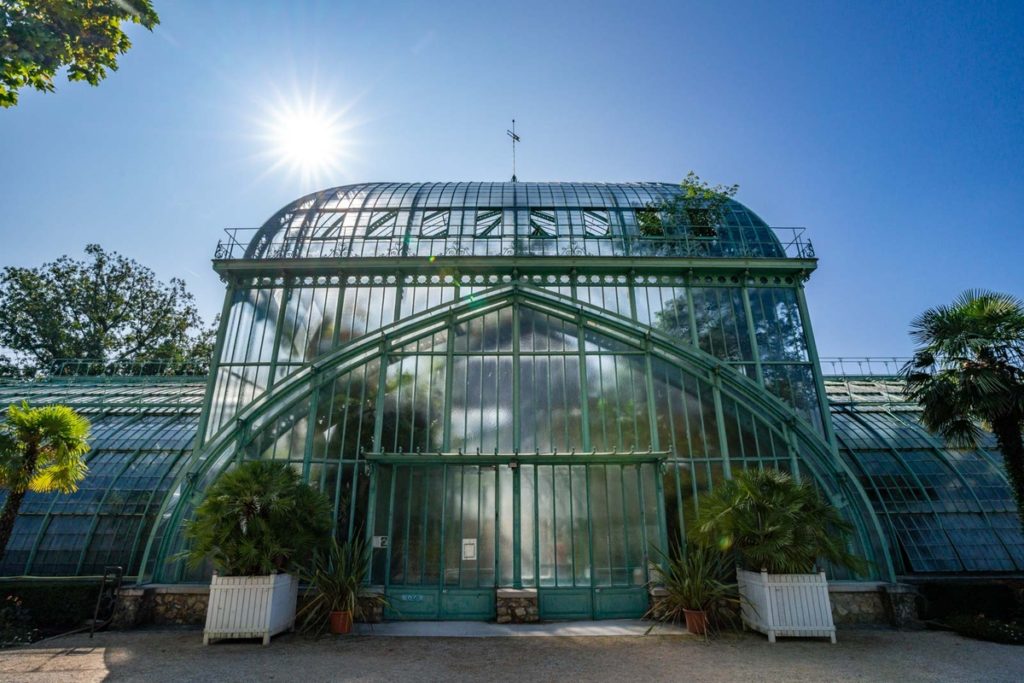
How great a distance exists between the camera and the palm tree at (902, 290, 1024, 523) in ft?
40.0

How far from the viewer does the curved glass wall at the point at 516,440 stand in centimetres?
1290

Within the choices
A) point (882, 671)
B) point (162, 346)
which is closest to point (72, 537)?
point (882, 671)

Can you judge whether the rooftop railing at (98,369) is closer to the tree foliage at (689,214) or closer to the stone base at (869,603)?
the tree foliage at (689,214)

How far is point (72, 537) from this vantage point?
13.8 metres

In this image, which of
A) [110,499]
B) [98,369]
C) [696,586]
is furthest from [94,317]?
[696,586]

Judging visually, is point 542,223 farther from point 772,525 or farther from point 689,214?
point 772,525

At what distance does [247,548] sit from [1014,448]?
18542 millimetres

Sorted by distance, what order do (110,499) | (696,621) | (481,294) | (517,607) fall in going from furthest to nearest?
(481,294) < (110,499) < (517,607) < (696,621)

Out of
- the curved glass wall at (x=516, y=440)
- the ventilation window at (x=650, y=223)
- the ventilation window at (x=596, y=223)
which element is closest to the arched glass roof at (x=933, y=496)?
the curved glass wall at (x=516, y=440)

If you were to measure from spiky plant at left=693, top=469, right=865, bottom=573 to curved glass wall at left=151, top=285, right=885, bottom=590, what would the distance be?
5.32 feet

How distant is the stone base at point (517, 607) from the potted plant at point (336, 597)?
290 cm

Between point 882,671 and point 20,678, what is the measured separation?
14.8 metres

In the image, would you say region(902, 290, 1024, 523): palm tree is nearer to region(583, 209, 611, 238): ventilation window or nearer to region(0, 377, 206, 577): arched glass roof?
region(583, 209, 611, 238): ventilation window

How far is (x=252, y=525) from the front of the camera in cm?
1084
